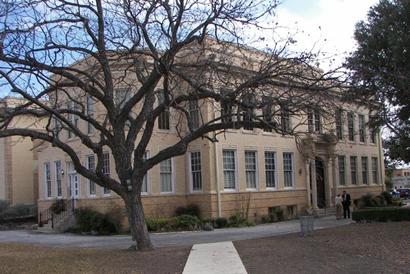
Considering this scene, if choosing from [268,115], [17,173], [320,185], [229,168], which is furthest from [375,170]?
[268,115]

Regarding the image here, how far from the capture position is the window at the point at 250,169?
3234 centimetres

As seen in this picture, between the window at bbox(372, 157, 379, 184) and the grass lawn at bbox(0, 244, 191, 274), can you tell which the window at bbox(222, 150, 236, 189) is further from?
the window at bbox(372, 157, 379, 184)

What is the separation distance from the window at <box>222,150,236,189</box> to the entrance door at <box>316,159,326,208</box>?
9111 millimetres

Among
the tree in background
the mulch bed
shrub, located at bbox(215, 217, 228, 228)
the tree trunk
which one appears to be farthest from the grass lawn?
shrub, located at bbox(215, 217, 228, 228)

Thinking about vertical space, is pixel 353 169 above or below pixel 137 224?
above

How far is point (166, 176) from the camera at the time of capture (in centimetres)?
3073

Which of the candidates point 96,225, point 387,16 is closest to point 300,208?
point 96,225

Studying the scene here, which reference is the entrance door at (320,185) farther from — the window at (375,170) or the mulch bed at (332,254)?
the mulch bed at (332,254)

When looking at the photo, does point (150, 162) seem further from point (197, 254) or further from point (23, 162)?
point (23, 162)

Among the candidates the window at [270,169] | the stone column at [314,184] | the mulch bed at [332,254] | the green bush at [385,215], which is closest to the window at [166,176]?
the window at [270,169]

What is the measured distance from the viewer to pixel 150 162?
16266 mm

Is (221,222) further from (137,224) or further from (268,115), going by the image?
(268,115)

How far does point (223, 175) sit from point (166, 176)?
311cm

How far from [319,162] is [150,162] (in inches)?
960
